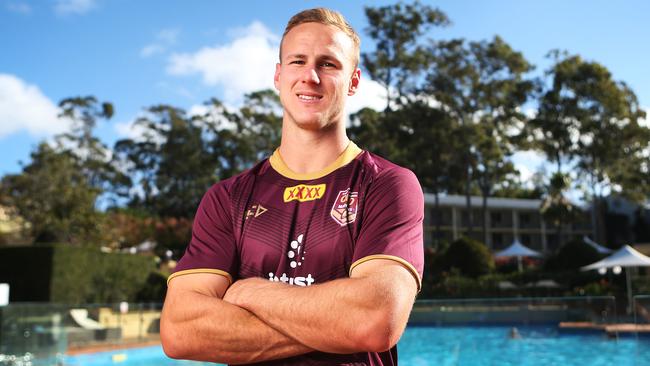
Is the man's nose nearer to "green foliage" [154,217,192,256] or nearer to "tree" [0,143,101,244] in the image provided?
"tree" [0,143,101,244]

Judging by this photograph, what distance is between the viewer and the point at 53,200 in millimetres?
35625

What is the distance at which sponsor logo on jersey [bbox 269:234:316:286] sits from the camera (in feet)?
5.66

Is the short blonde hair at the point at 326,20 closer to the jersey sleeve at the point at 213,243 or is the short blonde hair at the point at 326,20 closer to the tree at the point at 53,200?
the jersey sleeve at the point at 213,243

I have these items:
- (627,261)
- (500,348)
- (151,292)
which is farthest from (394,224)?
(151,292)

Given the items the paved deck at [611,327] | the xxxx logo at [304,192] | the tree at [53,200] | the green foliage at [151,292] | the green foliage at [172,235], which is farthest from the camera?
the green foliage at [172,235]

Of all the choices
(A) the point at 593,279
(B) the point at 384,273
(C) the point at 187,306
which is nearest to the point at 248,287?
(C) the point at 187,306

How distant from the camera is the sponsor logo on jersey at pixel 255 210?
1860 mm

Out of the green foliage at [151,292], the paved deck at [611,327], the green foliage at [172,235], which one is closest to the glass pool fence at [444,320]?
the paved deck at [611,327]

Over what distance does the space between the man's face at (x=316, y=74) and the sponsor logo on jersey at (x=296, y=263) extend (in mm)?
348

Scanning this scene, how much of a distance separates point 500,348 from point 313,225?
12.1 m

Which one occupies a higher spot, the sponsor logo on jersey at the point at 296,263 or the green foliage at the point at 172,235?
the green foliage at the point at 172,235

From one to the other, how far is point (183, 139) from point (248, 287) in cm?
5277

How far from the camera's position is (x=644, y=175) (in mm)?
41750

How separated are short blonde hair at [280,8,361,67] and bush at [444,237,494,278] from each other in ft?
93.0
